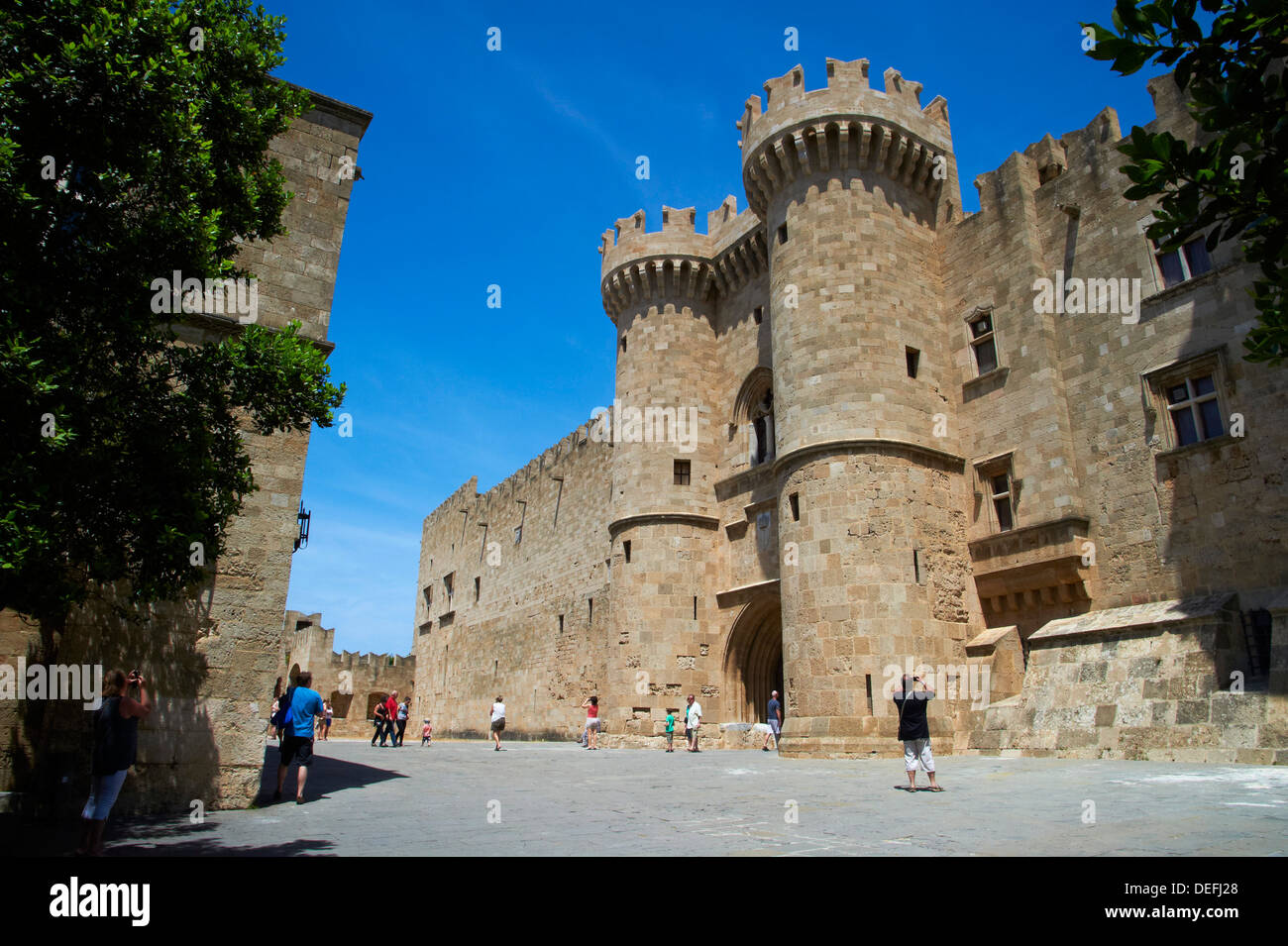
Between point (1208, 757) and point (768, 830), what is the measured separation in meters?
7.90

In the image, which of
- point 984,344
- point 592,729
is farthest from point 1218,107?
point 592,729

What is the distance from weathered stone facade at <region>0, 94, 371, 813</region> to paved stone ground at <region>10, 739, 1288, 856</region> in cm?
54

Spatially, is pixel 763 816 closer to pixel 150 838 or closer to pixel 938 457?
pixel 150 838

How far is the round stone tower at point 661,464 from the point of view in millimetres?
20172

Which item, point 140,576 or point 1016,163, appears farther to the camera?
point 1016,163

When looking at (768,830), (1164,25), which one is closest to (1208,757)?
(768,830)

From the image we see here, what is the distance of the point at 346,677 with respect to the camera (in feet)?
126

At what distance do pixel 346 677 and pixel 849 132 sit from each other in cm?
3298

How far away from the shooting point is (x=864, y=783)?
956 centimetres

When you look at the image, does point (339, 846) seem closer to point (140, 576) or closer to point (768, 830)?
point (140, 576)

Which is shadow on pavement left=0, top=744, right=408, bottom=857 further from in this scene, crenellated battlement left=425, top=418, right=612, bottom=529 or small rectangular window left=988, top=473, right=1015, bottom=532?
crenellated battlement left=425, top=418, right=612, bottom=529

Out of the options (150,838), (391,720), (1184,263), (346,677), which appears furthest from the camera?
(346,677)

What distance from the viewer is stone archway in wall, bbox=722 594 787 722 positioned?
19.9m

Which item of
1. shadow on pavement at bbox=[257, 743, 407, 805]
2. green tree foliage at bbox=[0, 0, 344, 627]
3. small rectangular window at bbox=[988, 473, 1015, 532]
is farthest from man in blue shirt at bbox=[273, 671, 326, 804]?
small rectangular window at bbox=[988, 473, 1015, 532]
